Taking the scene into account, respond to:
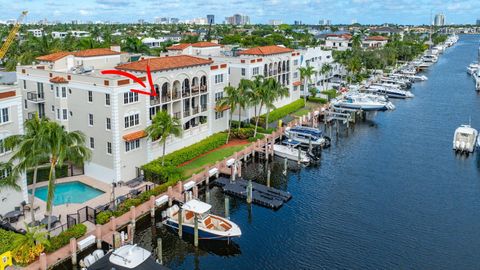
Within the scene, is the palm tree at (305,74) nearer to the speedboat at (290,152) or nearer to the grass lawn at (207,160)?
the speedboat at (290,152)

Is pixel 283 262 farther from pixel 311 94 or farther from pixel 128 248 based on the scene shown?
pixel 311 94


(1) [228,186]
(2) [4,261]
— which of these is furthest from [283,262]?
(2) [4,261]

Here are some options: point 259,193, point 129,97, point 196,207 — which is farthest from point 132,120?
point 259,193

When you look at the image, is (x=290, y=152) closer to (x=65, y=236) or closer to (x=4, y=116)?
(x=65, y=236)

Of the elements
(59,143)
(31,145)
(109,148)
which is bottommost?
(109,148)

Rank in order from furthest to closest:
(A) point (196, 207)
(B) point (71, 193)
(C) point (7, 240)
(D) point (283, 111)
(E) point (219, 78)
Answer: (D) point (283, 111), (E) point (219, 78), (B) point (71, 193), (A) point (196, 207), (C) point (7, 240)

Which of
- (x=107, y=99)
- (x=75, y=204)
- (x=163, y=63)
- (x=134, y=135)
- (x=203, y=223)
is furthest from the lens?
(x=163, y=63)
